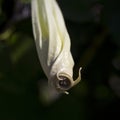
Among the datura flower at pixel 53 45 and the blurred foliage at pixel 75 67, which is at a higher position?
the datura flower at pixel 53 45

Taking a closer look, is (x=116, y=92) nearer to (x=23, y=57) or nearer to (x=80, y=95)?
(x=80, y=95)

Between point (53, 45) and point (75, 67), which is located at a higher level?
point (53, 45)

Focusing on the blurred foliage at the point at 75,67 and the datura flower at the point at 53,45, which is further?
the blurred foliage at the point at 75,67

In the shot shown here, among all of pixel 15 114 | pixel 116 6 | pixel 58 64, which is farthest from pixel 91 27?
pixel 58 64

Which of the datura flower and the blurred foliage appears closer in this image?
the datura flower
